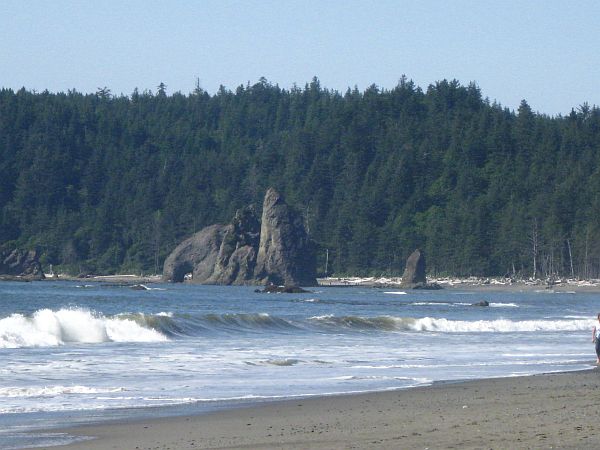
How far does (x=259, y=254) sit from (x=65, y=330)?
256 ft

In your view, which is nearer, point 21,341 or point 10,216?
point 21,341

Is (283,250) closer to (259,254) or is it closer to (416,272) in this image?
(259,254)

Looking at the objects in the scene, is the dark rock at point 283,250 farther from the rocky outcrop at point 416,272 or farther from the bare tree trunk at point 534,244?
the bare tree trunk at point 534,244

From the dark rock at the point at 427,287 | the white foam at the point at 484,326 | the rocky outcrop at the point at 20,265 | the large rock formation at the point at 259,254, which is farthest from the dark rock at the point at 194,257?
the white foam at the point at 484,326

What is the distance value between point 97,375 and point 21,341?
8.34 meters

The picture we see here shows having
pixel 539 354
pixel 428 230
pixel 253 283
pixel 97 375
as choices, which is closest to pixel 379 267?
pixel 428 230

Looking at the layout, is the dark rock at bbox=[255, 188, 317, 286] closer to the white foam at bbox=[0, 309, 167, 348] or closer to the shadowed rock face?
the shadowed rock face

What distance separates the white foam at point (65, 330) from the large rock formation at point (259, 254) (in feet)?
239

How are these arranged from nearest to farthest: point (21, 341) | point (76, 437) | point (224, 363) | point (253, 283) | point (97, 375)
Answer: point (76, 437) → point (97, 375) → point (224, 363) → point (21, 341) → point (253, 283)

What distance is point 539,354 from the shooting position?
28.7m

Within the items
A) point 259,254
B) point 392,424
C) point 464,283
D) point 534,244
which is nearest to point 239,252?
point 259,254

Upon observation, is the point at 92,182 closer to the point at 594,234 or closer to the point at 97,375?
the point at 594,234

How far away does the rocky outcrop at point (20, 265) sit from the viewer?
116938mm

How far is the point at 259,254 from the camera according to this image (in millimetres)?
109688
